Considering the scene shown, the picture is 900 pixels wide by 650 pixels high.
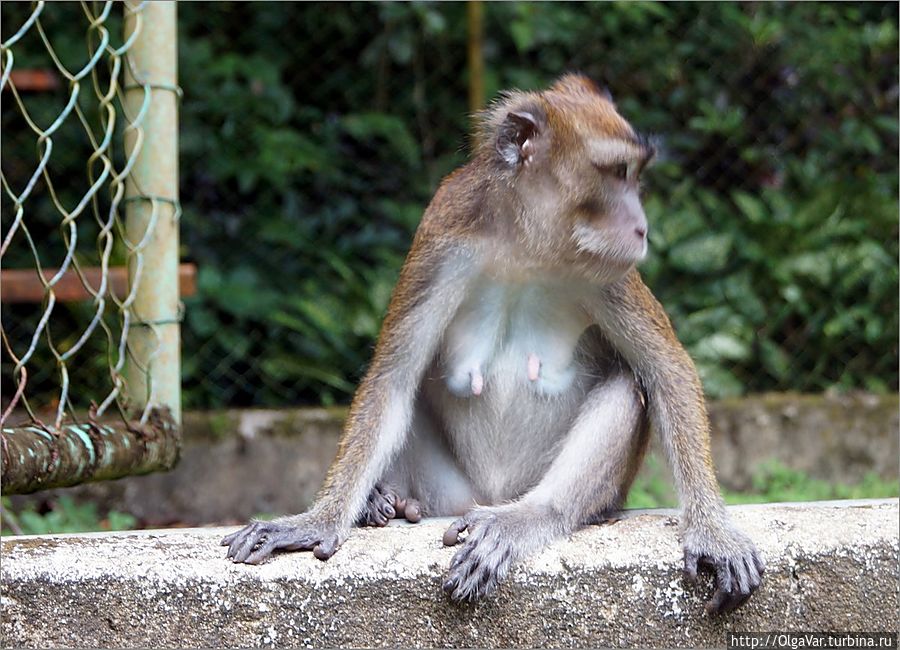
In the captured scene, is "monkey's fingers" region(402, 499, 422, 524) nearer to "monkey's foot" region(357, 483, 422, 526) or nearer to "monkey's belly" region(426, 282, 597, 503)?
"monkey's foot" region(357, 483, 422, 526)

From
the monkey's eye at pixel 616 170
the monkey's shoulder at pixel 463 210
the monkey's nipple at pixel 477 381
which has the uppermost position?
the monkey's eye at pixel 616 170

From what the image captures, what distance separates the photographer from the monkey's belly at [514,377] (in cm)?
406

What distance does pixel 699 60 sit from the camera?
8695mm

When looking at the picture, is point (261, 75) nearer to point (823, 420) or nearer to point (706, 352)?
point (706, 352)

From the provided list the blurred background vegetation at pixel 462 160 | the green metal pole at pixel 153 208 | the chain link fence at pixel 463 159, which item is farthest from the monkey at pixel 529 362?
the chain link fence at pixel 463 159

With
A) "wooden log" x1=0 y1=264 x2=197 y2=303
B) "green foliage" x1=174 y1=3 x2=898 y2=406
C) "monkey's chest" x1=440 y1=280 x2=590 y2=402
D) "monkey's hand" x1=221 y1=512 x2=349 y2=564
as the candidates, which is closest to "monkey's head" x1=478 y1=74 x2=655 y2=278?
"monkey's chest" x1=440 y1=280 x2=590 y2=402

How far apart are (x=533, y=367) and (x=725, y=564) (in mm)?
1030

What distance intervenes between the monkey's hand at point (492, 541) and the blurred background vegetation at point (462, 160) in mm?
3836

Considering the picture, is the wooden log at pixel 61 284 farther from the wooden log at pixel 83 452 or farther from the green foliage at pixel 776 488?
the green foliage at pixel 776 488

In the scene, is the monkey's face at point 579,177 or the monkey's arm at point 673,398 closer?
the monkey's arm at point 673,398

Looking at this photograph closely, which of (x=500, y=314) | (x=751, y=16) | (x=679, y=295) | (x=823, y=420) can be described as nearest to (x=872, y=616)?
(x=500, y=314)

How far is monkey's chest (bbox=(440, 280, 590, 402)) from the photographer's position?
405 centimetres

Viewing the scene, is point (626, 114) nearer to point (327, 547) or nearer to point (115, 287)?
point (115, 287)

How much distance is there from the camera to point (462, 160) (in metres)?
8.17
